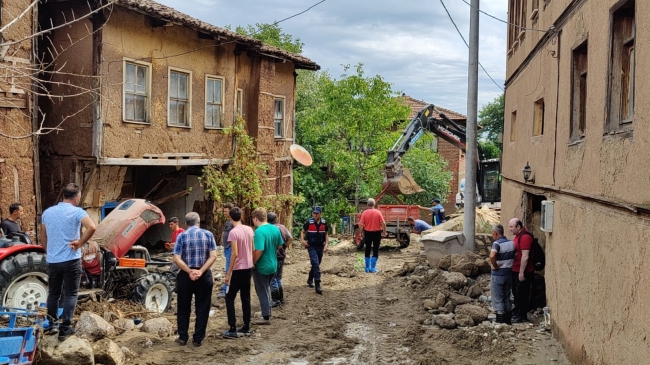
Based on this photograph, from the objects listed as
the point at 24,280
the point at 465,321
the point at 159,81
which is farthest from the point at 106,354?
the point at 159,81

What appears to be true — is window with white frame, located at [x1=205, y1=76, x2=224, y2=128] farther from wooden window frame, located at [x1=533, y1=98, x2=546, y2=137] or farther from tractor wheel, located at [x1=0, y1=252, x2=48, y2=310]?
tractor wheel, located at [x1=0, y1=252, x2=48, y2=310]

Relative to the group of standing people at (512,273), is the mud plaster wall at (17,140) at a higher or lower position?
higher

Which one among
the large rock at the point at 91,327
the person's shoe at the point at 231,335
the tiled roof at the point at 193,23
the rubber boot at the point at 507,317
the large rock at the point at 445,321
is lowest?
the person's shoe at the point at 231,335

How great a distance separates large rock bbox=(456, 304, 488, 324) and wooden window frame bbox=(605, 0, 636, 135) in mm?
4170

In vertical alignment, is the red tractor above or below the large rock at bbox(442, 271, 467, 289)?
above

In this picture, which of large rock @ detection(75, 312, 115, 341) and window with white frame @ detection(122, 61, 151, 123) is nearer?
large rock @ detection(75, 312, 115, 341)

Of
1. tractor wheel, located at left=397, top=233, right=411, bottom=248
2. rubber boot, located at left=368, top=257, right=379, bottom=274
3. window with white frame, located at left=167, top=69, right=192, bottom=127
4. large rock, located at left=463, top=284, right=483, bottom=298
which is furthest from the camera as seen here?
tractor wheel, located at left=397, top=233, right=411, bottom=248

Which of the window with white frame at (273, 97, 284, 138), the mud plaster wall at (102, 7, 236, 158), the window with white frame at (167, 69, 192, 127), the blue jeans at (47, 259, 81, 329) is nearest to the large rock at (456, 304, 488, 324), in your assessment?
the blue jeans at (47, 259, 81, 329)

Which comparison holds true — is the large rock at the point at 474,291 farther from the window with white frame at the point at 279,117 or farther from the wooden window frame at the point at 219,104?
the window with white frame at the point at 279,117

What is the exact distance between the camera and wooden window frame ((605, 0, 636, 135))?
22.9 feet

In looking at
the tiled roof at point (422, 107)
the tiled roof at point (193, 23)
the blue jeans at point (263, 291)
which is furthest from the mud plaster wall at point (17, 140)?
the tiled roof at point (422, 107)

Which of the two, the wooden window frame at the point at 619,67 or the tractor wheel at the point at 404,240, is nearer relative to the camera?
the wooden window frame at the point at 619,67

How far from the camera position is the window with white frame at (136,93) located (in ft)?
51.3

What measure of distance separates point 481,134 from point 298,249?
1494 inches
